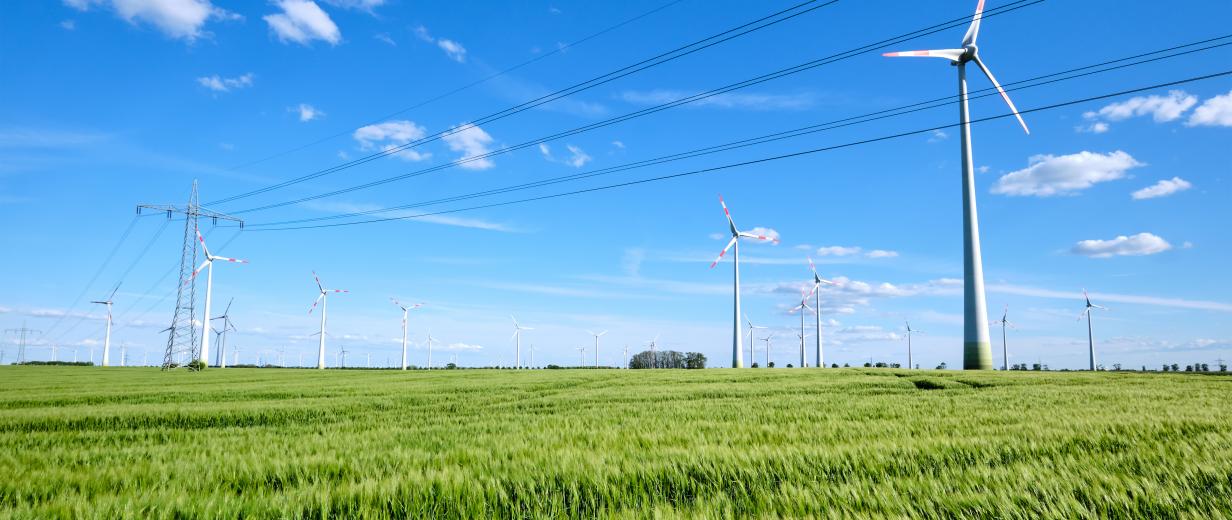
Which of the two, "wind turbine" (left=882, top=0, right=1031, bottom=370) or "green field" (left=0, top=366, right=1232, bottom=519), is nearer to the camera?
"green field" (left=0, top=366, right=1232, bottom=519)

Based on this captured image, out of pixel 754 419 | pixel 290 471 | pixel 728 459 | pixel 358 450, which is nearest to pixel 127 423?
pixel 358 450

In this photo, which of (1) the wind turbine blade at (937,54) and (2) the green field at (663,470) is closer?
(2) the green field at (663,470)

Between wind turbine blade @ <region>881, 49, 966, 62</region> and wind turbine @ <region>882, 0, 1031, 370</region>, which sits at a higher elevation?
wind turbine blade @ <region>881, 49, 966, 62</region>

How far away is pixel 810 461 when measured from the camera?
556 centimetres

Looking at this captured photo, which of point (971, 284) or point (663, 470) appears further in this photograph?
point (971, 284)

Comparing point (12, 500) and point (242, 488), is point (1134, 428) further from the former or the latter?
point (12, 500)

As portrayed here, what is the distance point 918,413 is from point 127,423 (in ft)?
51.1

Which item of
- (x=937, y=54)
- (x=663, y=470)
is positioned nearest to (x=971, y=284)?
(x=937, y=54)

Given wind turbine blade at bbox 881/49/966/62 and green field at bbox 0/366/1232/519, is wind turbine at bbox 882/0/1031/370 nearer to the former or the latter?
wind turbine blade at bbox 881/49/966/62

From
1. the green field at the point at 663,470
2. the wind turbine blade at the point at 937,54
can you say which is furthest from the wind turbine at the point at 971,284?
the green field at the point at 663,470

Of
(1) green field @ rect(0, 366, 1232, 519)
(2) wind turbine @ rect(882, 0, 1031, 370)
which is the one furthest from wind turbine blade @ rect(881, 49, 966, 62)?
(1) green field @ rect(0, 366, 1232, 519)

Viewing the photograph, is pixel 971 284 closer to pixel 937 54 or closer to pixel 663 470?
pixel 937 54

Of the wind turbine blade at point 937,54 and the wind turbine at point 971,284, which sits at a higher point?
the wind turbine blade at point 937,54

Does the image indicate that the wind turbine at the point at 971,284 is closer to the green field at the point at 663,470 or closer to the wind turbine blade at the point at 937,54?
the wind turbine blade at the point at 937,54
